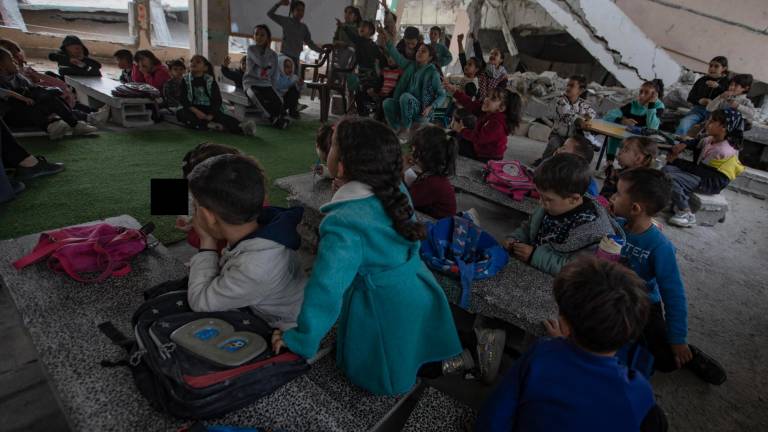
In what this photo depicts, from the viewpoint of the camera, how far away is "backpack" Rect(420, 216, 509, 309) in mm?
1990

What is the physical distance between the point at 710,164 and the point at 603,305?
15.5 ft

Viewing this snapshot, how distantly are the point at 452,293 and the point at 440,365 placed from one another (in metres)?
0.37

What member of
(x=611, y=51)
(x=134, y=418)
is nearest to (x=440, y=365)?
(x=134, y=418)

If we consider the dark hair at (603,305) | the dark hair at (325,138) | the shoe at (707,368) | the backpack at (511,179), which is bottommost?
the shoe at (707,368)

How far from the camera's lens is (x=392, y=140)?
1.42 meters

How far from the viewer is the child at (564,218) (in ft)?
6.44

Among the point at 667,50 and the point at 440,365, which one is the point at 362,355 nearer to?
the point at 440,365

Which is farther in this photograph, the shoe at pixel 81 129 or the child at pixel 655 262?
the shoe at pixel 81 129

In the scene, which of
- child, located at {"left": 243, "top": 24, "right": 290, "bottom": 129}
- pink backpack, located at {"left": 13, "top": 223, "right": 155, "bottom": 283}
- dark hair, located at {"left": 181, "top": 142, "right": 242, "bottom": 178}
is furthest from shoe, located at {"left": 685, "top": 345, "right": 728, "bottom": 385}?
child, located at {"left": 243, "top": 24, "right": 290, "bottom": 129}

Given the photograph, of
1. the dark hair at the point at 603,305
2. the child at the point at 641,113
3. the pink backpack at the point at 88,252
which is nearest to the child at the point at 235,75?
the child at the point at 641,113

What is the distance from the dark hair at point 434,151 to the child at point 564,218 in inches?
26.5

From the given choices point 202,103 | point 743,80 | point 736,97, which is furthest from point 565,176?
point 736,97

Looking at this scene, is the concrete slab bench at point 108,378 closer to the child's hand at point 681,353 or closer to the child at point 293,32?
the child's hand at point 681,353

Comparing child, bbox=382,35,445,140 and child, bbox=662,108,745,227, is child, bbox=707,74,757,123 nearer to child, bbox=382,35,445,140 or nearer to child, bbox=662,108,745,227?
child, bbox=662,108,745,227
